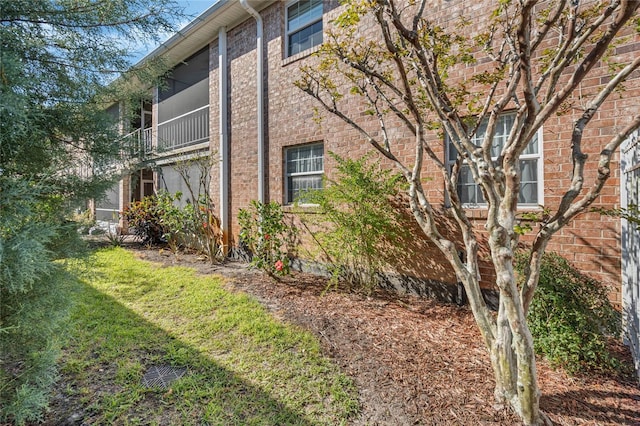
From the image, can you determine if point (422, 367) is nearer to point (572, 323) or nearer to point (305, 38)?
point (572, 323)

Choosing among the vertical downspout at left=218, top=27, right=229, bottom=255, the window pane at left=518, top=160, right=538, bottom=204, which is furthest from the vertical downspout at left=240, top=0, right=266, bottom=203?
the window pane at left=518, top=160, right=538, bottom=204

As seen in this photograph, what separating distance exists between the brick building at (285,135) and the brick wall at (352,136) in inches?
0.6

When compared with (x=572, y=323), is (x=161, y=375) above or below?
below

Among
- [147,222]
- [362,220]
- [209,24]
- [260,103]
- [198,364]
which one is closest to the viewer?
[198,364]

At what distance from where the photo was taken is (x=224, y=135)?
8906mm

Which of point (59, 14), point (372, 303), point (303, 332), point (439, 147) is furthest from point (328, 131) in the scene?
point (59, 14)

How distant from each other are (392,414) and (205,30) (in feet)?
33.0

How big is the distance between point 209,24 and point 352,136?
5652 mm

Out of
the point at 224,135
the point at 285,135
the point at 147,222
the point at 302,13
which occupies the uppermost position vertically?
the point at 302,13

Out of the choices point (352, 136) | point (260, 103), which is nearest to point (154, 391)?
point (352, 136)

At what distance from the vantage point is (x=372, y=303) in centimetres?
515

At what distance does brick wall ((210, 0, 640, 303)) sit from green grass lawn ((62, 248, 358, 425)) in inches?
115

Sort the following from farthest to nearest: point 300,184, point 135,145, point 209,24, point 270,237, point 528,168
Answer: point 209,24, point 300,184, point 270,237, point 528,168, point 135,145

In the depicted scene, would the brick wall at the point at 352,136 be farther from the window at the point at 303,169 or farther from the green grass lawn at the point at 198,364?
the green grass lawn at the point at 198,364
